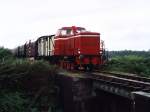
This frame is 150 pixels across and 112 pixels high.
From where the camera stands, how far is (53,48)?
2591cm

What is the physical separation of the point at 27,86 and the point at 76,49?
172 inches

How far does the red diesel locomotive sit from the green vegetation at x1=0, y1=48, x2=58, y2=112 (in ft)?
6.70

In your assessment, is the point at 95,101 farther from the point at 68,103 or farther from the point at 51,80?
the point at 51,80

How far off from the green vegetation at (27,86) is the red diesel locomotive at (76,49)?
6.70 feet

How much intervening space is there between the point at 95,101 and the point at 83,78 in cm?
123

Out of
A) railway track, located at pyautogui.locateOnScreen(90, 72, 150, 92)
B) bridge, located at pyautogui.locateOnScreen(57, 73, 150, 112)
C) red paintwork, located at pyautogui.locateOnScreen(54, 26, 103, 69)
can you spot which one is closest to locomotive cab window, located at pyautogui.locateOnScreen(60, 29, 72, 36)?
red paintwork, located at pyautogui.locateOnScreen(54, 26, 103, 69)

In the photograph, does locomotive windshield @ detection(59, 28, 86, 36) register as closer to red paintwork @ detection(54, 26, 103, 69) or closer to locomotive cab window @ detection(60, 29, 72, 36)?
locomotive cab window @ detection(60, 29, 72, 36)

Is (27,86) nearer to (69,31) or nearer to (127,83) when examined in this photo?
(69,31)

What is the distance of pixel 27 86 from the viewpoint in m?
19.5

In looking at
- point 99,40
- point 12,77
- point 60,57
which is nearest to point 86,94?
point 12,77

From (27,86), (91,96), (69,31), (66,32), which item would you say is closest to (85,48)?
(69,31)

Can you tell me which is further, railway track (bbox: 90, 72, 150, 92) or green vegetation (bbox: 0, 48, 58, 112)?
green vegetation (bbox: 0, 48, 58, 112)

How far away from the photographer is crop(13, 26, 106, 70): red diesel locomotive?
72.3 ft

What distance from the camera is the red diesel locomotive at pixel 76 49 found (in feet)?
72.3
